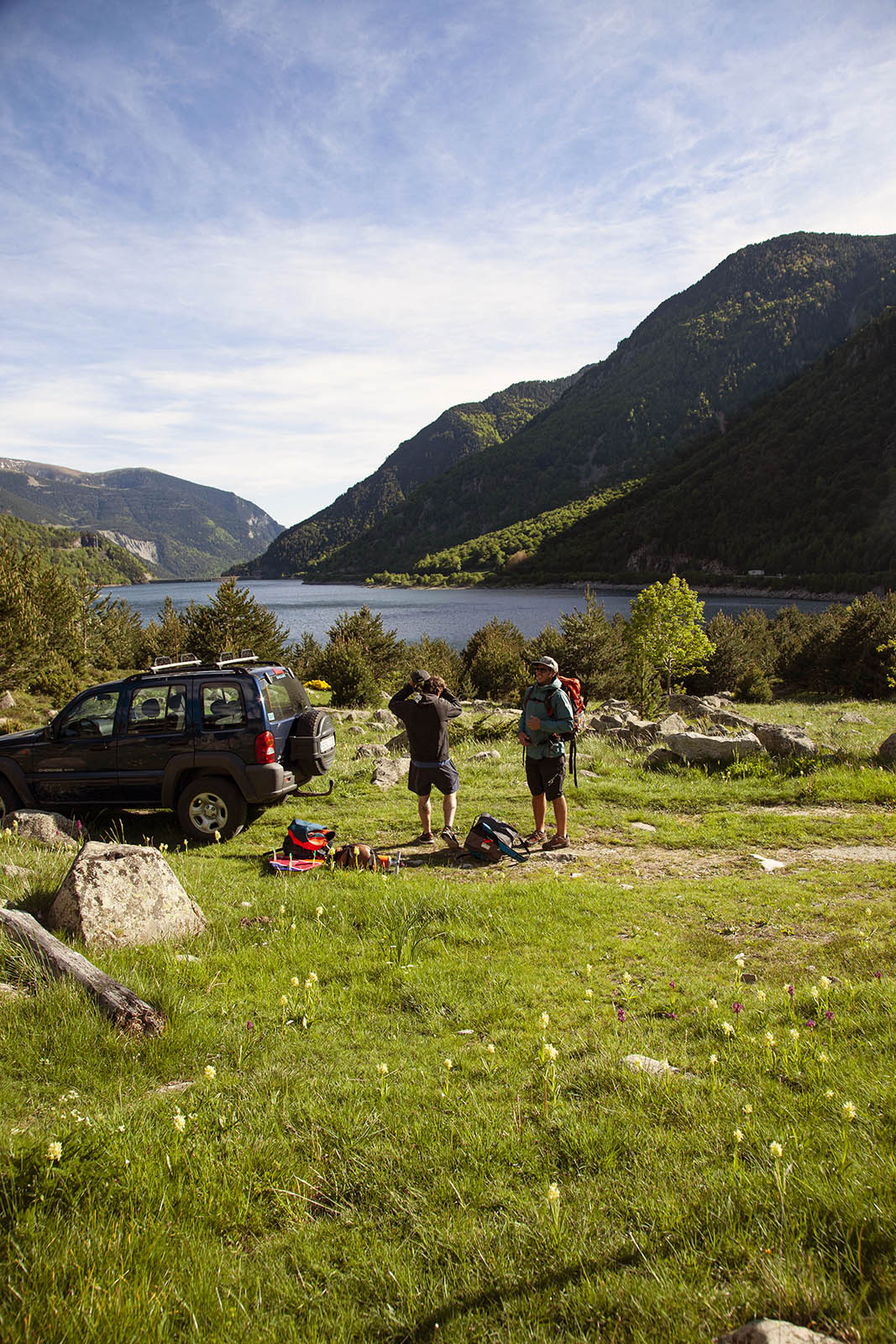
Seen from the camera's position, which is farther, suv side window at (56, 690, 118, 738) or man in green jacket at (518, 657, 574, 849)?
suv side window at (56, 690, 118, 738)

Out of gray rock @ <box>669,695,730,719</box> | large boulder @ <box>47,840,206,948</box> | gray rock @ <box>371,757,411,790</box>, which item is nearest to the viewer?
large boulder @ <box>47,840,206,948</box>

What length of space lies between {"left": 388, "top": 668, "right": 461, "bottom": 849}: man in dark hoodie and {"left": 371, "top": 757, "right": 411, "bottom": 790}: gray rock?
129 inches

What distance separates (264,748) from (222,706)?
2.71 feet

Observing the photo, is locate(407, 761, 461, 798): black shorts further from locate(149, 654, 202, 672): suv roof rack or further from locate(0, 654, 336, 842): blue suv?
locate(149, 654, 202, 672): suv roof rack

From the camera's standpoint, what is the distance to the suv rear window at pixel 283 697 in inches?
354

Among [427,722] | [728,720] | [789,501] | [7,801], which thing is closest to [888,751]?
[728,720]

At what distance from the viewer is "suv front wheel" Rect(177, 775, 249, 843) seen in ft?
29.1

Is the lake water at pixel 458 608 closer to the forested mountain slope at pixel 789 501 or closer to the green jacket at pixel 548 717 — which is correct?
the forested mountain slope at pixel 789 501

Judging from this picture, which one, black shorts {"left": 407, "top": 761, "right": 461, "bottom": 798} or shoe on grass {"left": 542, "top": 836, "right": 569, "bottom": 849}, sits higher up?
black shorts {"left": 407, "top": 761, "right": 461, "bottom": 798}

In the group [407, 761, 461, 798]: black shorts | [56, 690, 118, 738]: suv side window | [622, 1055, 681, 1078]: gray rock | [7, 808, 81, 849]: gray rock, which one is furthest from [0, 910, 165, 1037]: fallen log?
[407, 761, 461, 798]: black shorts

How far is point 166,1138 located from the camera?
3.06m

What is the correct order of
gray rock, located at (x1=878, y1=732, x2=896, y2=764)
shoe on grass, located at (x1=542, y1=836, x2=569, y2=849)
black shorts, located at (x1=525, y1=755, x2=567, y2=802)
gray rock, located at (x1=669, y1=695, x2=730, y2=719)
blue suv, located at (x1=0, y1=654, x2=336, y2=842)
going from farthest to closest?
gray rock, located at (x1=669, y1=695, x2=730, y2=719) → gray rock, located at (x1=878, y1=732, x2=896, y2=764) → blue suv, located at (x1=0, y1=654, x2=336, y2=842) → shoe on grass, located at (x1=542, y1=836, x2=569, y2=849) → black shorts, located at (x1=525, y1=755, x2=567, y2=802)

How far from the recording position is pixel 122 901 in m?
5.58

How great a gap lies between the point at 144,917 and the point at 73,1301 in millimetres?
3661
